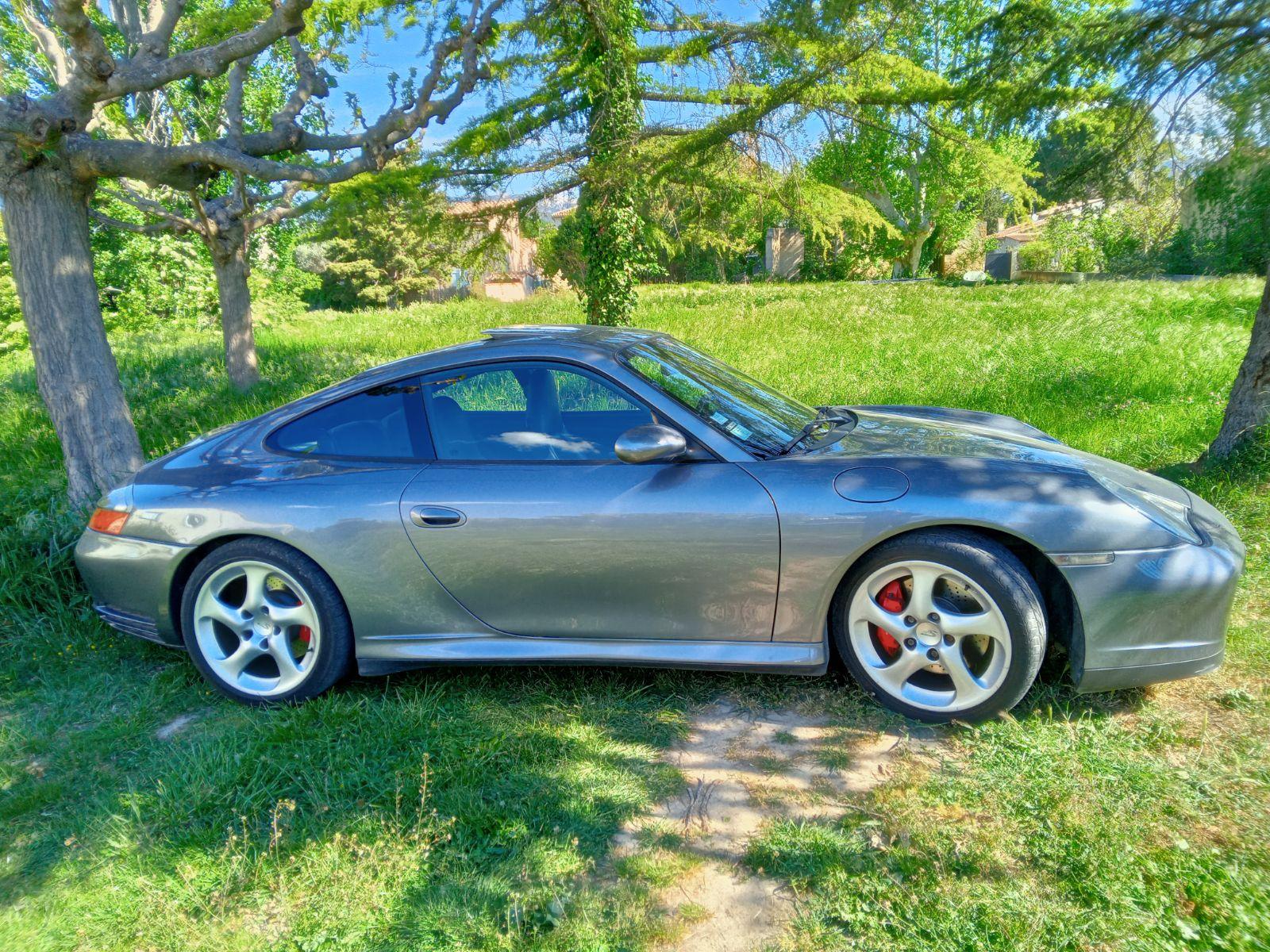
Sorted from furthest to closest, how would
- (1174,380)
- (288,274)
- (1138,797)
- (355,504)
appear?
1. (288,274)
2. (1174,380)
3. (355,504)
4. (1138,797)

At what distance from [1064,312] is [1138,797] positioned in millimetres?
11941

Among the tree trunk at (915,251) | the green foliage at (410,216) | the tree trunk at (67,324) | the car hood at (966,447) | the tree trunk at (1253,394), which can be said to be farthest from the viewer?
the tree trunk at (915,251)

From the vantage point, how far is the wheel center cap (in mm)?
2949

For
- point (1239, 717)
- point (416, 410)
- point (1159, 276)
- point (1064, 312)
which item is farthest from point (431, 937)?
point (1159, 276)

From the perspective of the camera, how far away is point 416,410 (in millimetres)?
3424

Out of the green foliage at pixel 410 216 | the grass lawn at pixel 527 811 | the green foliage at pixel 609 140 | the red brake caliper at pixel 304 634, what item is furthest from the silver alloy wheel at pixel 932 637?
the green foliage at pixel 410 216

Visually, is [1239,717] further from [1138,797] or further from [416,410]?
[416,410]

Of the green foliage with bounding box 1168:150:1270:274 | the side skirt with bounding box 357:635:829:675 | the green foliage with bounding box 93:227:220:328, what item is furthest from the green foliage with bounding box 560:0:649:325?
the green foliage with bounding box 93:227:220:328

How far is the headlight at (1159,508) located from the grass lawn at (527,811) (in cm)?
67

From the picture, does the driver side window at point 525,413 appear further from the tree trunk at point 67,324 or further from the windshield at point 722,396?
the tree trunk at point 67,324

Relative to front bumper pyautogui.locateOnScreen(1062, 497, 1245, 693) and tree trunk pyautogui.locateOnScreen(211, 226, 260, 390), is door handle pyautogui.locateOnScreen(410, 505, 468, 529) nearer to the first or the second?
front bumper pyautogui.locateOnScreen(1062, 497, 1245, 693)

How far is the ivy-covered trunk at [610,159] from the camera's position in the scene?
8.54m

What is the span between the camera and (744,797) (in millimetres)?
2695

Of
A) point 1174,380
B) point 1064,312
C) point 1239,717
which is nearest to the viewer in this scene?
point 1239,717
